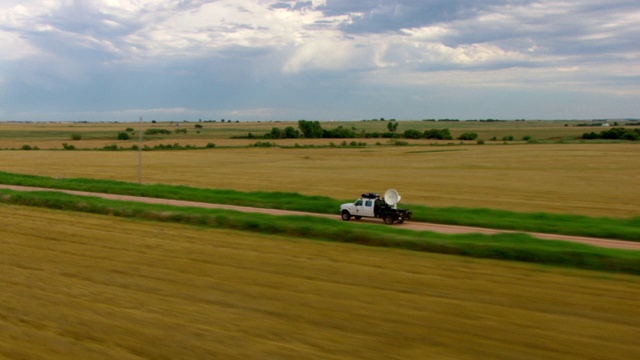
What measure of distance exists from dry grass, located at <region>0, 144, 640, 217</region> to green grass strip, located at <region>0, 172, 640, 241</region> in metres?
4.38

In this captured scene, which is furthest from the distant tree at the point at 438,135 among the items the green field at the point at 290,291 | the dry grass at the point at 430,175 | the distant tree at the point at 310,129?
the green field at the point at 290,291

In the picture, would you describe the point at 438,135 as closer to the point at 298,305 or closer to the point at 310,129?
the point at 310,129

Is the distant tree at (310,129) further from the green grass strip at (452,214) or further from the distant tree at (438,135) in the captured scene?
the green grass strip at (452,214)

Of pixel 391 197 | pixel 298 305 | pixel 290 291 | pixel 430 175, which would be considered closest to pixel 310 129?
pixel 430 175

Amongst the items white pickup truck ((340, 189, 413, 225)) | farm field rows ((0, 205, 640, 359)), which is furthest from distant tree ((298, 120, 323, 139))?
farm field rows ((0, 205, 640, 359))

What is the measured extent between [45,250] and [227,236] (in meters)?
5.19

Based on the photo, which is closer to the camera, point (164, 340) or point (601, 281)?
point (164, 340)

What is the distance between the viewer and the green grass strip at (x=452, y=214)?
2177 centimetres

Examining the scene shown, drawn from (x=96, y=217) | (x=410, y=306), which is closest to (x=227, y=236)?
(x=96, y=217)

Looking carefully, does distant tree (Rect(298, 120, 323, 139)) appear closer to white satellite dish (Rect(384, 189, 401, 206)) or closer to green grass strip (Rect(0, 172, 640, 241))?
green grass strip (Rect(0, 172, 640, 241))

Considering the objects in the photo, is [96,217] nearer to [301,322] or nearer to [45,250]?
[45,250]

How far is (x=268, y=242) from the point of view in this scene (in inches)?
706

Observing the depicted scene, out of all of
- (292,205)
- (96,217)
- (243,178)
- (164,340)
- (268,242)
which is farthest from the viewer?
(243,178)

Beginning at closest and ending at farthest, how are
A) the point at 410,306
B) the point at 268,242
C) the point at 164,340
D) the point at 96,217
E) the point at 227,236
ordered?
the point at 164,340
the point at 410,306
the point at 268,242
the point at 227,236
the point at 96,217
